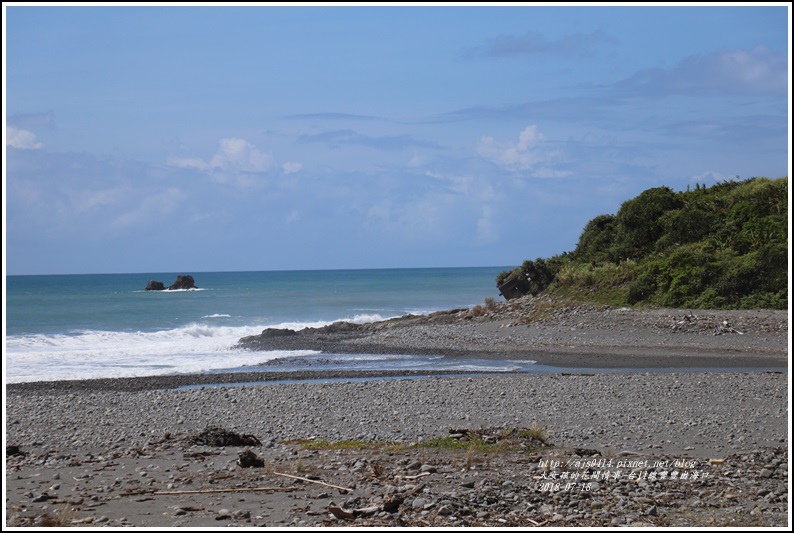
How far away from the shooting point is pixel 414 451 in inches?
401

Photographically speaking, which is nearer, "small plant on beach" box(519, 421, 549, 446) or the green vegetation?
"small plant on beach" box(519, 421, 549, 446)

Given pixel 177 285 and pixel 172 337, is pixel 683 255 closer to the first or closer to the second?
pixel 172 337

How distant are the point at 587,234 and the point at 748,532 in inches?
1435

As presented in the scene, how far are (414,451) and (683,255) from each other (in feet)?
81.2

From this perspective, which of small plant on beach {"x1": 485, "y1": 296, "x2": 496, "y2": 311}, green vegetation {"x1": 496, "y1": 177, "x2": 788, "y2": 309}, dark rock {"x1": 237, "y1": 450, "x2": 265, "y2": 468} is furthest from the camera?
small plant on beach {"x1": 485, "y1": 296, "x2": 496, "y2": 311}

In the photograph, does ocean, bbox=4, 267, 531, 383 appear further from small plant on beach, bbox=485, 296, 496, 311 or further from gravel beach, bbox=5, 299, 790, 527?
small plant on beach, bbox=485, 296, 496, 311

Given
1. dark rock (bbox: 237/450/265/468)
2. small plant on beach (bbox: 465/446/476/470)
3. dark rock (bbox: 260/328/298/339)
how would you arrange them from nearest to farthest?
small plant on beach (bbox: 465/446/476/470) < dark rock (bbox: 237/450/265/468) < dark rock (bbox: 260/328/298/339)

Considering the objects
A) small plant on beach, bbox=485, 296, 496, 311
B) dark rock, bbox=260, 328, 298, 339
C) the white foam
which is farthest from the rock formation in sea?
small plant on beach, bbox=485, 296, 496, 311

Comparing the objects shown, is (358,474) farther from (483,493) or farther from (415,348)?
(415,348)

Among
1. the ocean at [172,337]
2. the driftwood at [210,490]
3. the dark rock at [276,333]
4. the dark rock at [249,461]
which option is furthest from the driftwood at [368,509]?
the dark rock at [276,333]

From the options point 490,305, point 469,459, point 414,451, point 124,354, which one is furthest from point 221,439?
point 490,305

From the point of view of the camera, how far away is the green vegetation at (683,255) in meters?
29.3

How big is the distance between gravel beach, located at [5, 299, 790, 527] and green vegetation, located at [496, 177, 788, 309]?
25.8 feet

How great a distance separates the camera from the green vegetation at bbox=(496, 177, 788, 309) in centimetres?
2934
